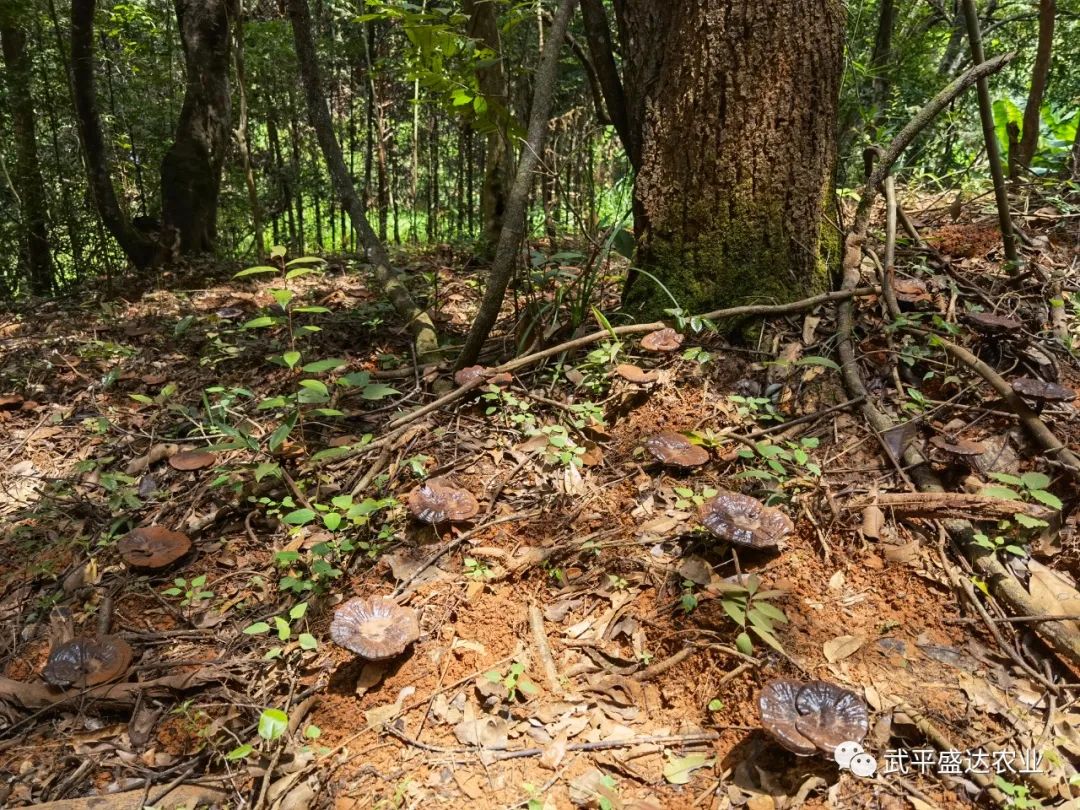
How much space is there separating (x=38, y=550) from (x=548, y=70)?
3.40m

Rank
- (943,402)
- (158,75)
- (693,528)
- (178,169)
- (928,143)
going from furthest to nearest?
(158,75) < (928,143) < (178,169) < (943,402) < (693,528)

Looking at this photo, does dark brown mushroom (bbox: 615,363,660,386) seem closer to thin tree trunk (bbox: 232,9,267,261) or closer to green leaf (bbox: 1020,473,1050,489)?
green leaf (bbox: 1020,473,1050,489)

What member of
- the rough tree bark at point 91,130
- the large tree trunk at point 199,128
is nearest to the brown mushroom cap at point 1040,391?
the large tree trunk at point 199,128

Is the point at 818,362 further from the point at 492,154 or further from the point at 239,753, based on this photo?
the point at 492,154

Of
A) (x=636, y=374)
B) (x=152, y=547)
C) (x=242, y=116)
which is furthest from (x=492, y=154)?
(x=152, y=547)

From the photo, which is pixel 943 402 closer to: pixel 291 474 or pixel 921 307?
pixel 921 307

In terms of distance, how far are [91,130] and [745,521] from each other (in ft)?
25.2

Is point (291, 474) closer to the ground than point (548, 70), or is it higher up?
closer to the ground

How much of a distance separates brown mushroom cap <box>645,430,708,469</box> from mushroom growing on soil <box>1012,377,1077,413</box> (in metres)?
1.28

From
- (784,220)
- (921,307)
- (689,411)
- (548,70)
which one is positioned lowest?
(689,411)

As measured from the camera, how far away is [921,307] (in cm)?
334

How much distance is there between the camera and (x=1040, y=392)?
2.53 m

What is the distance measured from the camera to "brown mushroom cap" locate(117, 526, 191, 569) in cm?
277

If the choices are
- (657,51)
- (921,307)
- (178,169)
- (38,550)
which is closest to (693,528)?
(921,307)
